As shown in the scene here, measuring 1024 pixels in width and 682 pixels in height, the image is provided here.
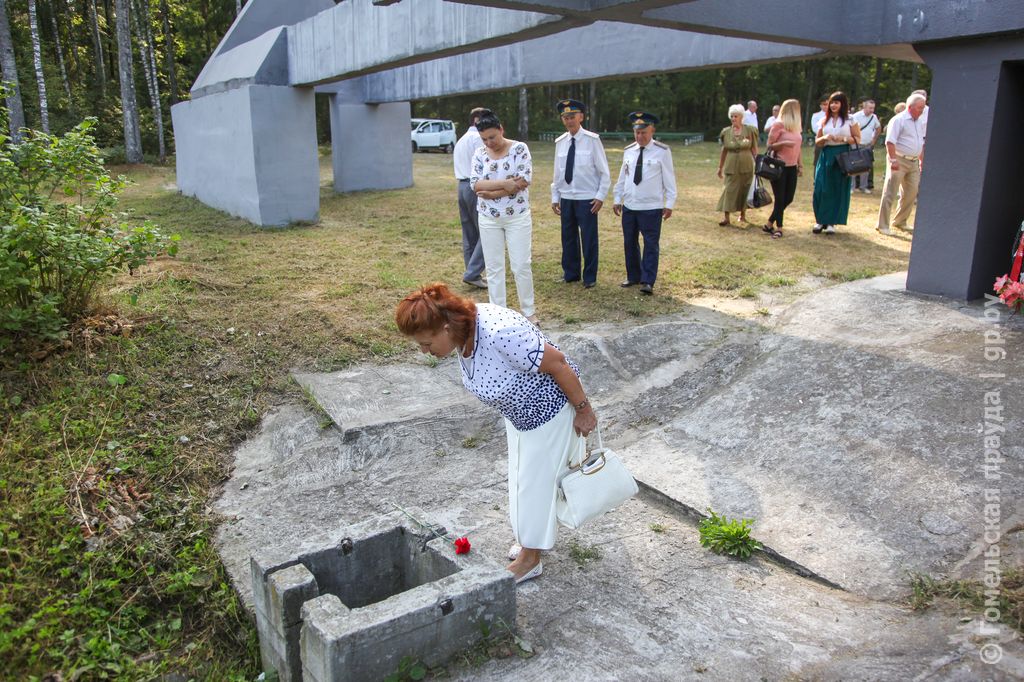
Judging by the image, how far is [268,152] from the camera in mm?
11375

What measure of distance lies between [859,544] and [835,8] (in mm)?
4796

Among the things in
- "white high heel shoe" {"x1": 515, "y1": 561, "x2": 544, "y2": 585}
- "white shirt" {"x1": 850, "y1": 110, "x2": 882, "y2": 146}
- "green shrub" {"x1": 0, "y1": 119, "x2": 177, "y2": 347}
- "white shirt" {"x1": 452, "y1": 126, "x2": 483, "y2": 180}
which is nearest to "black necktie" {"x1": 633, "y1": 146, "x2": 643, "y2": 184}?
"white shirt" {"x1": 452, "y1": 126, "x2": 483, "y2": 180}

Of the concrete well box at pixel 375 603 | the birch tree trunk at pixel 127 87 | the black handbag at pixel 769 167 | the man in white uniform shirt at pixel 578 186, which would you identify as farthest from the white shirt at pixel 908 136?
the birch tree trunk at pixel 127 87

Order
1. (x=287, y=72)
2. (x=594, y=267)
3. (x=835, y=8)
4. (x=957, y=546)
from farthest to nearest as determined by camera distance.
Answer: (x=287, y=72) < (x=594, y=267) < (x=835, y=8) < (x=957, y=546)

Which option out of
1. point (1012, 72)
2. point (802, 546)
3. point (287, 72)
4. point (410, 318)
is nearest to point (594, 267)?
point (1012, 72)

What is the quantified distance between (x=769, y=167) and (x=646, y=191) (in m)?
3.42

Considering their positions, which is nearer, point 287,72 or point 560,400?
point 560,400

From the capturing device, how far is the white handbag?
3.35 meters

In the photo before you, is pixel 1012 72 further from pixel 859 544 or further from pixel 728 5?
pixel 859 544

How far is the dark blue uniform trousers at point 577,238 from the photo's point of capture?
25.6ft

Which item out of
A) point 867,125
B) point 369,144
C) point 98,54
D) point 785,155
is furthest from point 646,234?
point 98,54

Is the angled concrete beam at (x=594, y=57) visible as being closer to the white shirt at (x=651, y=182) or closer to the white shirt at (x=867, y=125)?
the white shirt at (x=651, y=182)

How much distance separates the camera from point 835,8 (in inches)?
260


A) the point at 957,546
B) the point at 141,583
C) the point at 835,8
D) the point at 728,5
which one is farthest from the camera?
the point at 835,8
